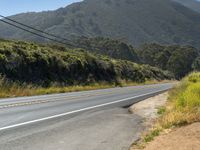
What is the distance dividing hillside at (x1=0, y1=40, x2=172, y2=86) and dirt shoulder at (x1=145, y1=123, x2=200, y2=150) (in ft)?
77.0

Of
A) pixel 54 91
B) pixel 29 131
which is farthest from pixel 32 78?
pixel 29 131

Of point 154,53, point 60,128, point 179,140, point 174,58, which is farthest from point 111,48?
point 179,140

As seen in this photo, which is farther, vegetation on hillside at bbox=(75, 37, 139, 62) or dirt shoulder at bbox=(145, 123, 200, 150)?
vegetation on hillside at bbox=(75, 37, 139, 62)

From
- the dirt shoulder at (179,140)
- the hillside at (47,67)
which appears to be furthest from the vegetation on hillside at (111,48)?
the dirt shoulder at (179,140)

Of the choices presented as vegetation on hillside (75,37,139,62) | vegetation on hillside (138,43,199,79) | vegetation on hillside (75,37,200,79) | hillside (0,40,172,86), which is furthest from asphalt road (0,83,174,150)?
vegetation on hillside (75,37,139,62)

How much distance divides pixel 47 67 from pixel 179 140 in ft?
108

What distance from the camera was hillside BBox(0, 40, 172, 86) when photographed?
121 ft

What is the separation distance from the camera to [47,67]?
42.8 metres

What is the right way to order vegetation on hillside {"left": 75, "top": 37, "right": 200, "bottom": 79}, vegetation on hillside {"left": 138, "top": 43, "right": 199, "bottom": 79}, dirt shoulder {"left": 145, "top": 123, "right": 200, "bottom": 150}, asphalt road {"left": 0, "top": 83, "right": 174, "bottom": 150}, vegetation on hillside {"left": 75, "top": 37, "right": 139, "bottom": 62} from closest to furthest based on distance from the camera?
dirt shoulder {"left": 145, "top": 123, "right": 200, "bottom": 150}
asphalt road {"left": 0, "top": 83, "right": 174, "bottom": 150}
vegetation on hillside {"left": 138, "top": 43, "right": 199, "bottom": 79}
vegetation on hillside {"left": 75, "top": 37, "right": 200, "bottom": 79}
vegetation on hillside {"left": 75, "top": 37, "right": 139, "bottom": 62}

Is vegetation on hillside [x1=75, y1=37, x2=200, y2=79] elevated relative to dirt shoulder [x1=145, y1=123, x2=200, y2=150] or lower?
lower

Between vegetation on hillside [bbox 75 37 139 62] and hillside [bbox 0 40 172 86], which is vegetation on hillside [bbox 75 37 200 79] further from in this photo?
hillside [bbox 0 40 172 86]

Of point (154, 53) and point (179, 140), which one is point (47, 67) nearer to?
point (179, 140)

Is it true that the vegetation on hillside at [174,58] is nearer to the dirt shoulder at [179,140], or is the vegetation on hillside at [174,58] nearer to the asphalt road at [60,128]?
the asphalt road at [60,128]

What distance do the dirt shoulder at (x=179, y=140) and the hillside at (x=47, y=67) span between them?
23.5 m
